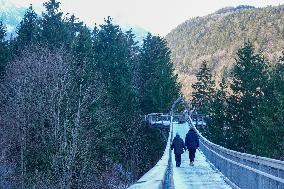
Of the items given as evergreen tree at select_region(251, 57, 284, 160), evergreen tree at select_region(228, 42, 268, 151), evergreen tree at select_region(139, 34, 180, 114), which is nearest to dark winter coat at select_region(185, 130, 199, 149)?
evergreen tree at select_region(251, 57, 284, 160)

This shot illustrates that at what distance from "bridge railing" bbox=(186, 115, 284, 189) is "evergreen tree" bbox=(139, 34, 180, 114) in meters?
51.0

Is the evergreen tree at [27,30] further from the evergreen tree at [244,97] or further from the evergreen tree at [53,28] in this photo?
the evergreen tree at [244,97]

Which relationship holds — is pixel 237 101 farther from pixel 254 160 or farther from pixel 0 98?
pixel 254 160

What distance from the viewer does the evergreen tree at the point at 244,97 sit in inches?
2035

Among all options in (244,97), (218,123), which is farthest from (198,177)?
(218,123)

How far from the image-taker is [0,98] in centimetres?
4703

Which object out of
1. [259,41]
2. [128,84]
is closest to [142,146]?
[128,84]

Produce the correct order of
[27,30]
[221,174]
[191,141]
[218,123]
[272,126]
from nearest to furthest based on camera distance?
[221,174] → [191,141] → [272,126] → [218,123] → [27,30]

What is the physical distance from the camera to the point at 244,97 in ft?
171

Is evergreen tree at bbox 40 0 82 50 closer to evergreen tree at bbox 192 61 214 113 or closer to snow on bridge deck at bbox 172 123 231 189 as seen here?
snow on bridge deck at bbox 172 123 231 189

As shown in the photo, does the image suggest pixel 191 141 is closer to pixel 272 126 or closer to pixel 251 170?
pixel 251 170

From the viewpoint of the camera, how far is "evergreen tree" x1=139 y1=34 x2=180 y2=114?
71.5 meters

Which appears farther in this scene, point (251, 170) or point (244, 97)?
point (244, 97)

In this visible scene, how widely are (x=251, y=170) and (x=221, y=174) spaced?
7.77m
